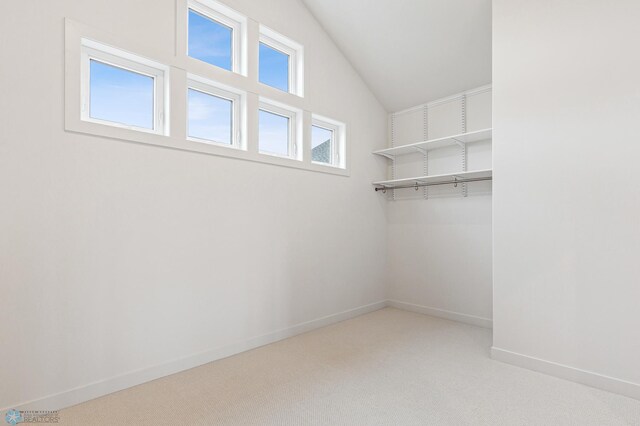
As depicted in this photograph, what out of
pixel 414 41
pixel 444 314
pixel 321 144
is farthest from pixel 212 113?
pixel 444 314

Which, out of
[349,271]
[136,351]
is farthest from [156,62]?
[349,271]

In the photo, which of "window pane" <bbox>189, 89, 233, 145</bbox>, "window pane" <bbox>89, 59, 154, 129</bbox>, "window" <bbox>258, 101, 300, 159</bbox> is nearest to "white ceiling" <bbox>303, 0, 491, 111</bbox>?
"window" <bbox>258, 101, 300, 159</bbox>

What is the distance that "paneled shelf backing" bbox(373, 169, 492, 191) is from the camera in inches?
138

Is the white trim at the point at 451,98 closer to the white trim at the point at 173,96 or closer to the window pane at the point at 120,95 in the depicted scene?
the white trim at the point at 173,96

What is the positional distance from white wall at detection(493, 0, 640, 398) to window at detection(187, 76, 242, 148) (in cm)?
213

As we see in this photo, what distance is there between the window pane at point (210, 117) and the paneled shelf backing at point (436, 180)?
1.96 m

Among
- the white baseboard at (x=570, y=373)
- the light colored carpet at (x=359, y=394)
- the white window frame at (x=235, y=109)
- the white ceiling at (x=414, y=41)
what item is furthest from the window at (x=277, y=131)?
the white baseboard at (x=570, y=373)

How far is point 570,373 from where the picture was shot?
2.38 m

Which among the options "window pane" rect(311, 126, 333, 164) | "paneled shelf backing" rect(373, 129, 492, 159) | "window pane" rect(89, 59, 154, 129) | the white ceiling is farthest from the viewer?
"window pane" rect(311, 126, 333, 164)

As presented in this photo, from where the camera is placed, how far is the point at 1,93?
186cm

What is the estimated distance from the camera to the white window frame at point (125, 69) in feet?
7.38

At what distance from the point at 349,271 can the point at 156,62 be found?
269 cm

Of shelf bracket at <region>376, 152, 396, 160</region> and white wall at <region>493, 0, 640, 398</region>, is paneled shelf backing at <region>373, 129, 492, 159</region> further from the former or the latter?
white wall at <region>493, 0, 640, 398</region>

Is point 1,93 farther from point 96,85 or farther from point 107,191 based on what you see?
point 107,191
